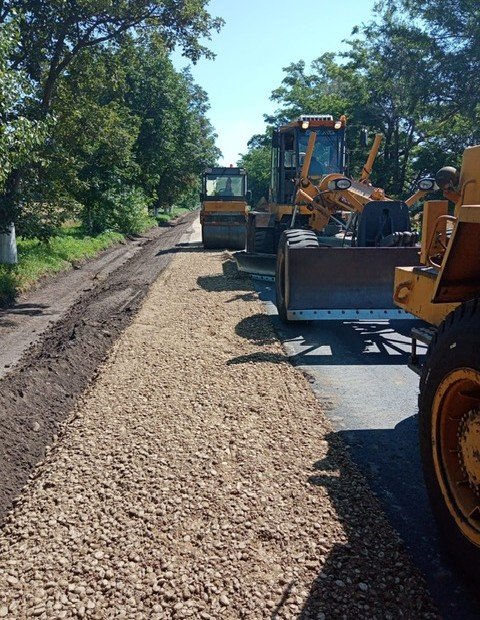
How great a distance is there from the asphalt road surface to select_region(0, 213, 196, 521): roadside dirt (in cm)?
247

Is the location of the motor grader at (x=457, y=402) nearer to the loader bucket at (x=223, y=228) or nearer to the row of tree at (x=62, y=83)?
the row of tree at (x=62, y=83)

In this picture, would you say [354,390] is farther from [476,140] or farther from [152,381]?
[476,140]

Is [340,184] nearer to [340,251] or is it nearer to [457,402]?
[340,251]

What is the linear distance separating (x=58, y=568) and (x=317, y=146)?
1128 cm

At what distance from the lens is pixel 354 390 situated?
20.1 ft

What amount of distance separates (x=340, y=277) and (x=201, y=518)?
533cm

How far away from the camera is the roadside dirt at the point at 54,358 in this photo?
474 centimetres

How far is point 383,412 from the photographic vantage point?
553cm

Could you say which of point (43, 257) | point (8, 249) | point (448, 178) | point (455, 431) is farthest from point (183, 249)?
point (455, 431)

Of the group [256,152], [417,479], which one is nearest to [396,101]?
[417,479]

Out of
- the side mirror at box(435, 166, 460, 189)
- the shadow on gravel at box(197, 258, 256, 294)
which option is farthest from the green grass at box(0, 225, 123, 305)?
the side mirror at box(435, 166, 460, 189)

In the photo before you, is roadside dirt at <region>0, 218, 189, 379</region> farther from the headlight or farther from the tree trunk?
the headlight

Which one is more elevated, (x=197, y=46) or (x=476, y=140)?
(x=197, y=46)

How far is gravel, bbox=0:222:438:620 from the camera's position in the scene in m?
2.89
